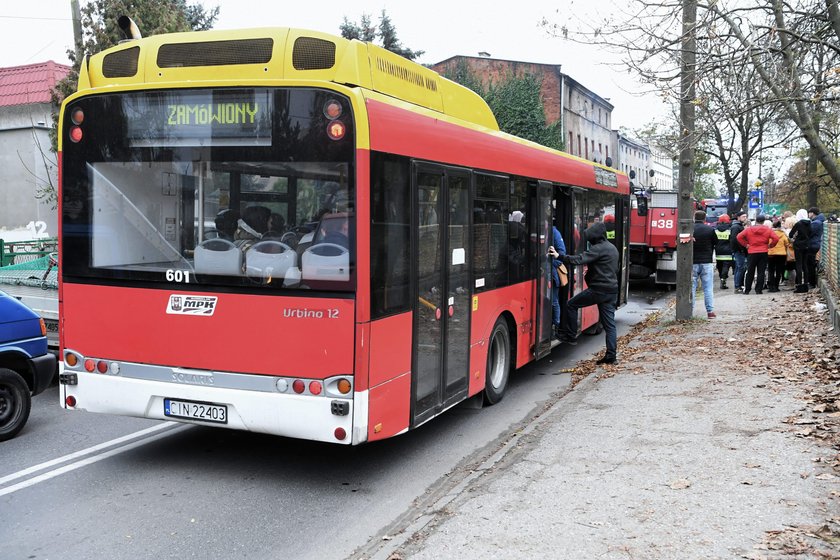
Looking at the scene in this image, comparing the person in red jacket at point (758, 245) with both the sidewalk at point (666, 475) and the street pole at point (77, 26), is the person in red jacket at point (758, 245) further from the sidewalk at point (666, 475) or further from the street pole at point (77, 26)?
the street pole at point (77, 26)

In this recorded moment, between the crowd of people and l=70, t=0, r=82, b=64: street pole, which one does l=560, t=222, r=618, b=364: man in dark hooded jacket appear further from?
l=70, t=0, r=82, b=64: street pole

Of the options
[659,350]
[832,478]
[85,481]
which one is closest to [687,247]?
[659,350]

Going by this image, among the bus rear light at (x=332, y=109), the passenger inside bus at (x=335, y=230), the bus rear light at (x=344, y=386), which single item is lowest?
the bus rear light at (x=344, y=386)

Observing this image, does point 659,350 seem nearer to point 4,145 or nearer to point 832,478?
point 832,478

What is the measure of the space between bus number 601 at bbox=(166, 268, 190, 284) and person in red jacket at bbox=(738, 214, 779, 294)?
15.5 m

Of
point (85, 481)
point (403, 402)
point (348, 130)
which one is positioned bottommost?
point (85, 481)

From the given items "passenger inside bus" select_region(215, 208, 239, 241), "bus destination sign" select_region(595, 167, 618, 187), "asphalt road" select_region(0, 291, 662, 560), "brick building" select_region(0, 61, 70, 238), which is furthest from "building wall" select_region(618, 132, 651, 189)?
"passenger inside bus" select_region(215, 208, 239, 241)

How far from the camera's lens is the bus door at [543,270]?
9.62 metres

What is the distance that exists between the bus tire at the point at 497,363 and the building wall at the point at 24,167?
72.8 ft

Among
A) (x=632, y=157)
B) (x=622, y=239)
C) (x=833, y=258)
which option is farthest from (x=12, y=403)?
(x=632, y=157)

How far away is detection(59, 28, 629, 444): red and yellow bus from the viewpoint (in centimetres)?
541

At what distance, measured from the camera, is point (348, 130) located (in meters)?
5.35

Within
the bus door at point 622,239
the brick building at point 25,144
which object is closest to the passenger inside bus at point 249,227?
the bus door at point 622,239

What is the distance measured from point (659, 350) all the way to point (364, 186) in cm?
734
